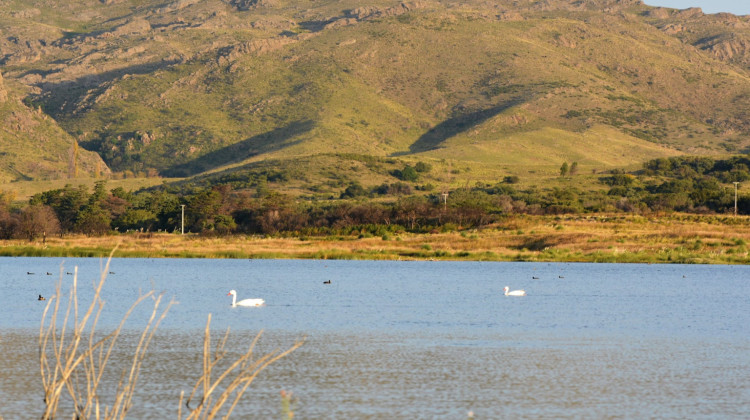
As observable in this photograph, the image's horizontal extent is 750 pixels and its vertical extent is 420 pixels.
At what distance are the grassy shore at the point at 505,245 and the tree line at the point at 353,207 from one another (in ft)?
29.5

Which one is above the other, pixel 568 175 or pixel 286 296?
pixel 568 175

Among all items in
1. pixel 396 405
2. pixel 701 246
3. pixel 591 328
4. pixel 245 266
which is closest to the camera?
pixel 396 405

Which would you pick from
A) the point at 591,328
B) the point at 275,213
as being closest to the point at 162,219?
the point at 275,213

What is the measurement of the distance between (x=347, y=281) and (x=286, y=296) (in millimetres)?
10625

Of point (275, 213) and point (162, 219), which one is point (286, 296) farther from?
point (162, 219)

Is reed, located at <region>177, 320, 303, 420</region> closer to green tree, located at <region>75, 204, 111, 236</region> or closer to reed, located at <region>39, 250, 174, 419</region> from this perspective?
reed, located at <region>39, 250, 174, 419</region>

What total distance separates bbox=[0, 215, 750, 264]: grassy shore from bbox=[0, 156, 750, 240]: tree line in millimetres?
8977

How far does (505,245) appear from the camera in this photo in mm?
84250

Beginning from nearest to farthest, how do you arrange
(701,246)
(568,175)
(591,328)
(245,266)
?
(591,328), (245,266), (701,246), (568,175)

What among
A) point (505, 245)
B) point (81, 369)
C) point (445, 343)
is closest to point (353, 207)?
point (505, 245)

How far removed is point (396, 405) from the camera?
1959 centimetres

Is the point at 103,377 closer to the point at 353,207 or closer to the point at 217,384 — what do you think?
the point at 217,384

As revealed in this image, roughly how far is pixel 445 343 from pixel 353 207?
88.1 metres

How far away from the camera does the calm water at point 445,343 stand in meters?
20.0
